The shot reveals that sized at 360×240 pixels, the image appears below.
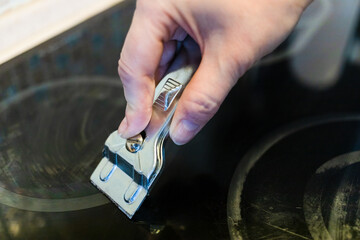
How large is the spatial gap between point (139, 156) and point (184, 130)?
6 centimetres

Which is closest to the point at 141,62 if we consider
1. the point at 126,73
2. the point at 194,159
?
the point at 126,73

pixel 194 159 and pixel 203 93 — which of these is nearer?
pixel 203 93

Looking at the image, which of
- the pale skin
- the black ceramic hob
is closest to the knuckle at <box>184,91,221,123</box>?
the pale skin

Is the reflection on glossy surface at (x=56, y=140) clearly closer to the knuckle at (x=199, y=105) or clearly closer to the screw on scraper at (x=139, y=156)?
the screw on scraper at (x=139, y=156)

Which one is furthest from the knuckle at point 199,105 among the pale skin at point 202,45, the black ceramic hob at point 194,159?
the black ceramic hob at point 194,159

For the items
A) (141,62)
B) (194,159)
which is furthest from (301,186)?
(141,62)

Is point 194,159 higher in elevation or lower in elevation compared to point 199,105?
lower

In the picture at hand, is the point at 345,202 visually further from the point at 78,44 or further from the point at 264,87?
the point at 78,44

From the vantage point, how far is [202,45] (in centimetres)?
52

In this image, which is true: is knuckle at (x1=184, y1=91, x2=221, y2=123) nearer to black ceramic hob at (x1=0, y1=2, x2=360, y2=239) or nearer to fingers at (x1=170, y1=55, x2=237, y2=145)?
fingers at (x1=170, y1=55, x2=237, y2=145)

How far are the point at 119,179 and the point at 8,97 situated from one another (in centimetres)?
25

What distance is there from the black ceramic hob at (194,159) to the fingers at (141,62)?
0.09m

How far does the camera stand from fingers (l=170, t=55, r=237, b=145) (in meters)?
0.48

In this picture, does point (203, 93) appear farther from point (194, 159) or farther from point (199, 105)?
point (194, 159)
